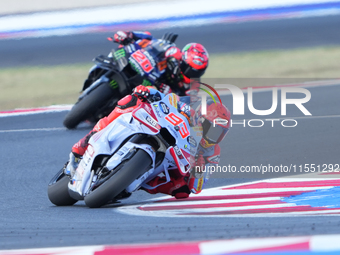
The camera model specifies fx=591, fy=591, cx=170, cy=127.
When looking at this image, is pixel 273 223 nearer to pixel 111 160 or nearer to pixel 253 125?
pixel 111 160

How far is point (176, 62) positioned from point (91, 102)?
4.39 ft

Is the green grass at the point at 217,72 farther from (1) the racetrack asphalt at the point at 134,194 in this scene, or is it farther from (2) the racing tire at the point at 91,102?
(2) the racing tire at the point at 91,102

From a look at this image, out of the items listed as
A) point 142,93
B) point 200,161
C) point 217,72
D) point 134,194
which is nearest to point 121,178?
point 142,93

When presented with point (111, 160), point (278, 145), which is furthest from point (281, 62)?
point (111, 160)

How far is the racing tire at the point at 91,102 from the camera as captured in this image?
8.45m

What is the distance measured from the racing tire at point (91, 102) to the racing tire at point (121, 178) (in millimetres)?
4021

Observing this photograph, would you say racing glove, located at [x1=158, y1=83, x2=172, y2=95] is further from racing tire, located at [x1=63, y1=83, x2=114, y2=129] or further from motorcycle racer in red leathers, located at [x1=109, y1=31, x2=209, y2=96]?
racing tire, located at [x1=63, y1=83, x2=114, y2=129]

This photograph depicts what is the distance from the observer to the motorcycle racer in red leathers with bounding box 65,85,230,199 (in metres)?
4.86

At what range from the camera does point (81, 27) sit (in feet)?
49.6

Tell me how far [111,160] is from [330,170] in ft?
8.86

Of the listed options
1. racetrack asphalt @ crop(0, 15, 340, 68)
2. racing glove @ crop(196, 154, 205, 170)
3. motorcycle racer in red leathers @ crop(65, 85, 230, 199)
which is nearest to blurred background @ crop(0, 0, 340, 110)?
racetrack asphalt @ crop(0, 15, 340, 68)

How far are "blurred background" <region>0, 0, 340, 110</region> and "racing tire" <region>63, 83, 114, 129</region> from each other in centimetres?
438

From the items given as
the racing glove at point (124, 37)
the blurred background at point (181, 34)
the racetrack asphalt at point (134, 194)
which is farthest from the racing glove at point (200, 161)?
the blurred background at point (181, 34)

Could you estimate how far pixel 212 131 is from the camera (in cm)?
489
